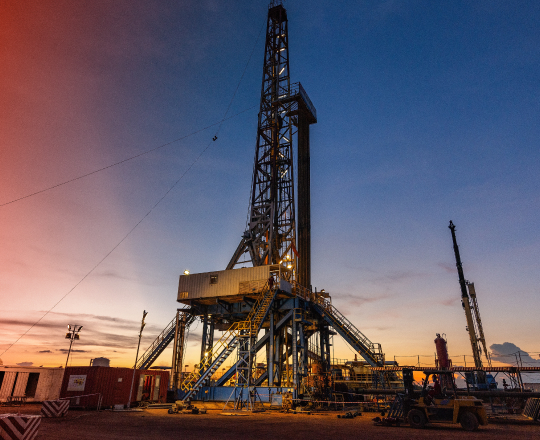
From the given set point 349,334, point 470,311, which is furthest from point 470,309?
point 349,334

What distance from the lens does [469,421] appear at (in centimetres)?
1352

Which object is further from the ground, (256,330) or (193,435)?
(256,330)

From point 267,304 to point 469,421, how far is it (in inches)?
567

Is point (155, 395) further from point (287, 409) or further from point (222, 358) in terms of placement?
point (287, 409)

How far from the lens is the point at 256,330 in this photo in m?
24.1

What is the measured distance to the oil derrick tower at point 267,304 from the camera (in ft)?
82.7

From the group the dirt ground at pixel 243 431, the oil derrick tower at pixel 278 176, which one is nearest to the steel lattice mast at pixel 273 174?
the oil derrick tower at pixel 278 176

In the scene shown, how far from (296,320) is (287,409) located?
6976 mm

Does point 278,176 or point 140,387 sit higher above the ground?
point 278,176

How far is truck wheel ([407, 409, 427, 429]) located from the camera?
1412 centimetres

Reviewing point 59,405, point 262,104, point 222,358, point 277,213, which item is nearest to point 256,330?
point 222,358

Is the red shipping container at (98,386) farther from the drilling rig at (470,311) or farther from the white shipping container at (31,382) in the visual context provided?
the drilling rig at (470,311)

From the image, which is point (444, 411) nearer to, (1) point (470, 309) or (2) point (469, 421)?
(2) point (469, 421)

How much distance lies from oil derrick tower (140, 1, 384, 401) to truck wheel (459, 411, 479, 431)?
39.4ft
